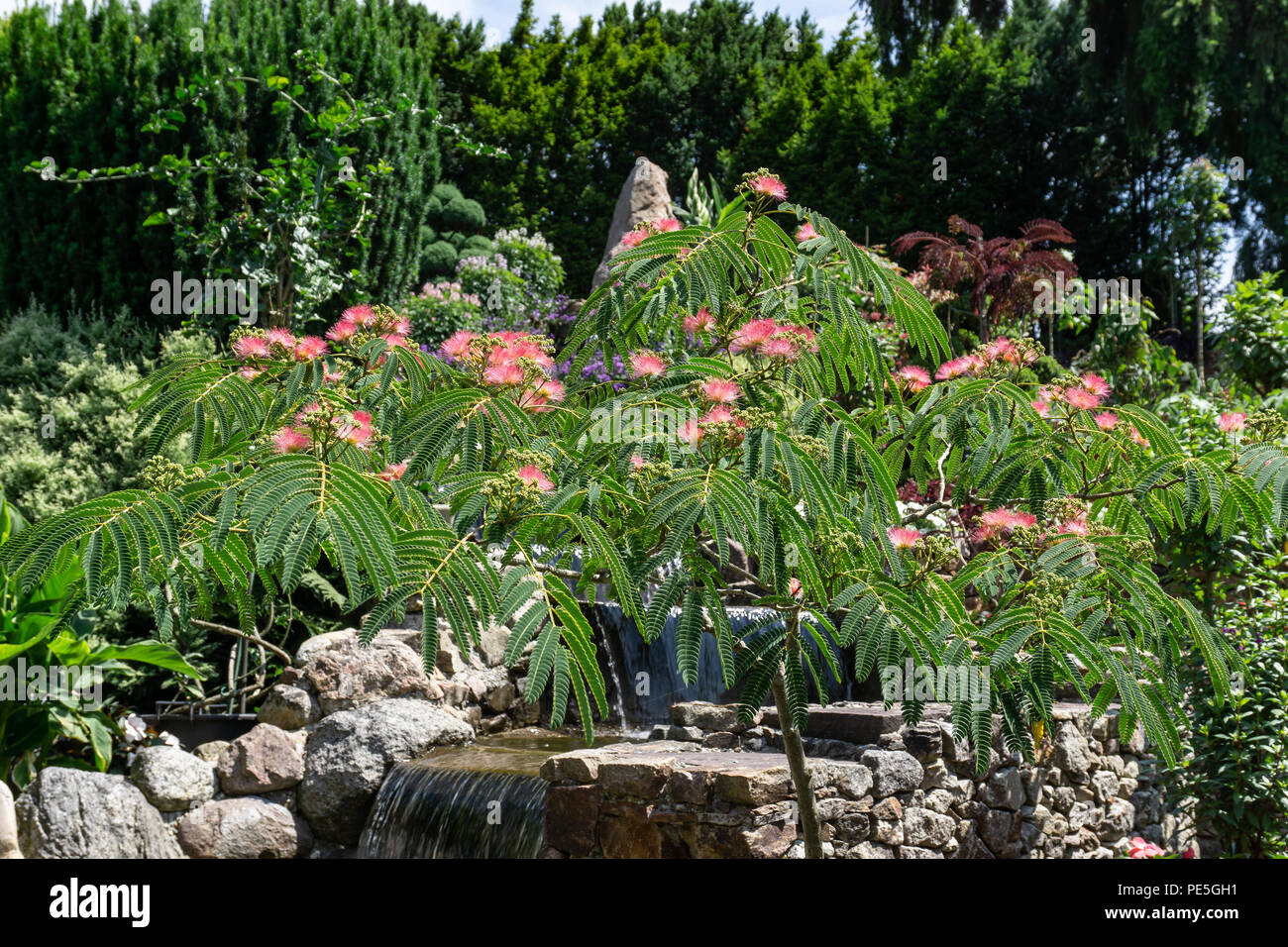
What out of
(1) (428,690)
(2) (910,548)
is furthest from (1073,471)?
(1) (428,690)

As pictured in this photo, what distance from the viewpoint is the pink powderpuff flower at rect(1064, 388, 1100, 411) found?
3.03 metres

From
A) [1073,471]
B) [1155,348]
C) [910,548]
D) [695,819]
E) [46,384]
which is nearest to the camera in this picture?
[910,548]

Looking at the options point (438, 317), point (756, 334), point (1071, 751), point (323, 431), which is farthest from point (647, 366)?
point (438, 317)

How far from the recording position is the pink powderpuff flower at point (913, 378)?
3.36m

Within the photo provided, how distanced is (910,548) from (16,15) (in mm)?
12557

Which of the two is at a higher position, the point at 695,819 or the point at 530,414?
the point at 530,414

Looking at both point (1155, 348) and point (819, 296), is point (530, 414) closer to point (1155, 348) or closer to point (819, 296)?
point (819, 296)

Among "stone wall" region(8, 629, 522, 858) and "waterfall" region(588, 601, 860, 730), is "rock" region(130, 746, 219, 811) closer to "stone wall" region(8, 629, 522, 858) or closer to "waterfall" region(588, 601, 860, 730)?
"stone wall" region(8, 629, 522, 858)

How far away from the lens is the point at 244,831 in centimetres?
681

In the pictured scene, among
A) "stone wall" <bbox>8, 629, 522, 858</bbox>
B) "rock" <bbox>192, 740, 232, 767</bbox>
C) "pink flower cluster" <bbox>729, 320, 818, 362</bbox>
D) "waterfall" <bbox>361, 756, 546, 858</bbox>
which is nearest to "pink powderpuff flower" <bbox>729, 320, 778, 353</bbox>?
"pink flower cluster" <bbox>729, 320, 818, 362</bbox>

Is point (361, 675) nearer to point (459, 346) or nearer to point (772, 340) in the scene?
point (459, 346)

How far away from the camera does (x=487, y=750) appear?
733 cm

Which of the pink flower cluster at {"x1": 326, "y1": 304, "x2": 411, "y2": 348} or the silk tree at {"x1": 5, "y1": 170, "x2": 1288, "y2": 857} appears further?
the pink flower cluster at {"x1": 326, "y1": 304, "x2": 411, "y2": 348}

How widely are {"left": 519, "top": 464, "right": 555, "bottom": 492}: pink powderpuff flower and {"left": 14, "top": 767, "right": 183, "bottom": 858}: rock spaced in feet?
16.0
